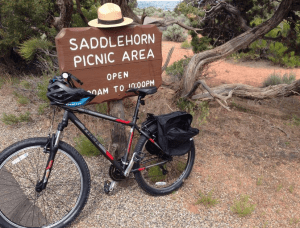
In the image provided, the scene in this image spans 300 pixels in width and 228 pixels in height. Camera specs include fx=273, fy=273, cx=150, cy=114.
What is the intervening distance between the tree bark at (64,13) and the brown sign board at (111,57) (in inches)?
120

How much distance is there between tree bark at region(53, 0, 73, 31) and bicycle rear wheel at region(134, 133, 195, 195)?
3.56 metres

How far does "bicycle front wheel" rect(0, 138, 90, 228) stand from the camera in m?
2.28

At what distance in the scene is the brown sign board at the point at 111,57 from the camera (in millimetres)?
2488

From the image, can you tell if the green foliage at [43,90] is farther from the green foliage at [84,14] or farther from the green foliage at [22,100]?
the green foliage at [84,14]

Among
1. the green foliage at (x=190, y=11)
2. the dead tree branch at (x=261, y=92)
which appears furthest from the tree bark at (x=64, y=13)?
the dead tree branch at (x=261, y=92)

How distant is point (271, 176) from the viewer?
336 centimetres

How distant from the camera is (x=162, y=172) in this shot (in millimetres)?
3076

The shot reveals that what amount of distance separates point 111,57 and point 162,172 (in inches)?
54.2

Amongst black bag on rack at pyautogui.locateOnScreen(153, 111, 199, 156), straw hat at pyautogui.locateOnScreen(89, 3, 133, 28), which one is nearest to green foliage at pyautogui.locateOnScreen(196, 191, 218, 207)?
A: black bag on rack at pyautogui.locateOnScreen(153, 111, 199, 156)

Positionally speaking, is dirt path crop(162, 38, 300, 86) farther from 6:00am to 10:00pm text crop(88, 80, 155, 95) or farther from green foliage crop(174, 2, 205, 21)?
6:00am to 10:00pm text crop(88, 80, 155, 95)

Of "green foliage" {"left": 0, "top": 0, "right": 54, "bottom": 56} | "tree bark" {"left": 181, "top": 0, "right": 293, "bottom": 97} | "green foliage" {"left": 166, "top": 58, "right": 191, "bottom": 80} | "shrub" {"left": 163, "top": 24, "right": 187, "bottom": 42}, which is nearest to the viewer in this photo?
"tree bark" {"left": 181, "top": 0, "right": 293, "bottom": 97}

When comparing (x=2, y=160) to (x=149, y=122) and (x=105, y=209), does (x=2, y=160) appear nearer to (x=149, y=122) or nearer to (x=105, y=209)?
(x=105, y=209)

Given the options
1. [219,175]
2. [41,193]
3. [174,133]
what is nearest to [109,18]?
[174,133]

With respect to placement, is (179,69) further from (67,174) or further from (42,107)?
(67,174)
